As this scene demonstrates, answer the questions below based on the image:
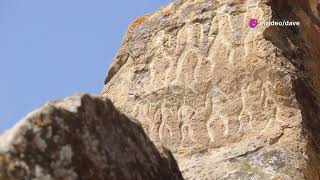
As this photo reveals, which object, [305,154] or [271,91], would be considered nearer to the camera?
[305,154]

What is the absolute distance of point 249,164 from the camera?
519cm

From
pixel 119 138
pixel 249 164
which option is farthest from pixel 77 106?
pixel 249 164

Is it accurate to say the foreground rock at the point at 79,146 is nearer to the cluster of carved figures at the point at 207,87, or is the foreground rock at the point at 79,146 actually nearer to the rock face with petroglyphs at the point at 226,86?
the rock face with petroglyphs at the point at 226,86

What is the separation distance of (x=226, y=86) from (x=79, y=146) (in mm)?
3587

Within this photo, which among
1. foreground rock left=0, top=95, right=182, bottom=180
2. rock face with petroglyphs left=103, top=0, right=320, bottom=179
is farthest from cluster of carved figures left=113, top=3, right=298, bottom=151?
foreground rock left=0, top=95, right=182, bottom=180

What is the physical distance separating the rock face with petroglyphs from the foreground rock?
7.98 ft

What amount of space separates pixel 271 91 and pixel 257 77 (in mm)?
200

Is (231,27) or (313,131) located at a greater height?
(231,27)

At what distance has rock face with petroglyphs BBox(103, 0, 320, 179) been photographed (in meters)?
5.32

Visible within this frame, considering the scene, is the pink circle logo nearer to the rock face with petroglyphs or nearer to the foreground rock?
the rock face with petroglyphs

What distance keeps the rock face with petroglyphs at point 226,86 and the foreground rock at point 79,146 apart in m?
2.43

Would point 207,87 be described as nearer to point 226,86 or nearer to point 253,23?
point 226,86

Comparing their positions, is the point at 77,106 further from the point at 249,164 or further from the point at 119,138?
the point at 249,164

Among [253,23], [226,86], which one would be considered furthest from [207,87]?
[253,23]
